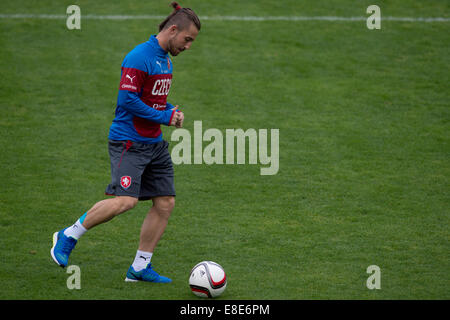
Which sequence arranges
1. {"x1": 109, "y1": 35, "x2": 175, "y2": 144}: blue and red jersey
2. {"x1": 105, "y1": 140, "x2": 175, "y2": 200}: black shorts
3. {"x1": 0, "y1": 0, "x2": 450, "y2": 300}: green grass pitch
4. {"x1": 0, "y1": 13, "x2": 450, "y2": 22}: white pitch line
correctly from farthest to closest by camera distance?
{"x1": 0, "y1": 13, "x2": 450, "y2": 22}: white pitch line < {"x1": 0, "y1": 0, "x2": 450, "y2": 300}: green grass pitch < {"x1": 105, "y1": 140, "x2": 175, "y2": 200}: black shorts < {"x1": 109, "y1": 35, "x2": 175, "y2": 144}: blue and red jersey

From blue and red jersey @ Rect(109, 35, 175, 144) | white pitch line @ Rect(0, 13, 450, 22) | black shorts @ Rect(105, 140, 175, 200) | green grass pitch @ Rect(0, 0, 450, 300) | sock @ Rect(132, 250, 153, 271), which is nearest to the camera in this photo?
blue and red jersey @ Rect(109, 35, 175, 144)

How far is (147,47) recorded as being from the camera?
5.75 metres

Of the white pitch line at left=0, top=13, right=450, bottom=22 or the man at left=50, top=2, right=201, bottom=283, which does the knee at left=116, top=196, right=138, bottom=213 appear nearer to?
the man at left=50, top=2, right=201, bottom=283

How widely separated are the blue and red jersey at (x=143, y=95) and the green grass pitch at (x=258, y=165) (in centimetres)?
148

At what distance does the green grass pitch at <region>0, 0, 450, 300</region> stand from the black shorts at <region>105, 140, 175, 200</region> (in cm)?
93

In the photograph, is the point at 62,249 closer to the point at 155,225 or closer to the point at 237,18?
the point at 155,225

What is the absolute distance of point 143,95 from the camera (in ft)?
19.2

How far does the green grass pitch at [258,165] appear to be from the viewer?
250 inches

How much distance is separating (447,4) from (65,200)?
11375 mm

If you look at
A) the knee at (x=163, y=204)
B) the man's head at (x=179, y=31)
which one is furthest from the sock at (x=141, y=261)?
the man's head at (x=179, y=31)

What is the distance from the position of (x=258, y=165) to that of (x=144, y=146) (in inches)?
148

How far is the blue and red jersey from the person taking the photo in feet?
18.5

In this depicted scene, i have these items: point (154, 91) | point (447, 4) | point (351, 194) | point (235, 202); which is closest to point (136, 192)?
point (154, 91)

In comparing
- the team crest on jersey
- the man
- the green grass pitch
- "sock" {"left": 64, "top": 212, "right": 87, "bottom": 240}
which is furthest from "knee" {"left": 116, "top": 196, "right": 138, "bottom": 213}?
the green grass pitch
